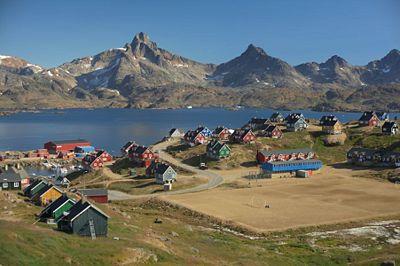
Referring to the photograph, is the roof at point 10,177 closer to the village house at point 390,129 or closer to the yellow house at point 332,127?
the yellow house at point 332,127

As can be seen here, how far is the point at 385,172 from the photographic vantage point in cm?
9512

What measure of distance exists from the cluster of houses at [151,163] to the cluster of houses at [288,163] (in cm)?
2005

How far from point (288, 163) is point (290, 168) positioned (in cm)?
109

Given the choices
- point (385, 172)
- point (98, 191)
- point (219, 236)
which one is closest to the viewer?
point (219, 236)

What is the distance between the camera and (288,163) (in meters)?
100

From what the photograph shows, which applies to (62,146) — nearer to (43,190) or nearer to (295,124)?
(295,124)

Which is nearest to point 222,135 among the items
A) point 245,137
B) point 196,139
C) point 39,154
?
point 196,139

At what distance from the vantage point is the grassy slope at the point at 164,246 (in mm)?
30703

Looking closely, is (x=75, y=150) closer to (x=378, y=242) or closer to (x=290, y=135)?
(x=290, y=135)

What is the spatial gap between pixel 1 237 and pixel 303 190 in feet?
200

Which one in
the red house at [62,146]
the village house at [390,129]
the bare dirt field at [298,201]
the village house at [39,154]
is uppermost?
the village house at [390,129]

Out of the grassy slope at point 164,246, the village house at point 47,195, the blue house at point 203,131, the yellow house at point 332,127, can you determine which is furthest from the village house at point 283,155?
the village house at point 47,195

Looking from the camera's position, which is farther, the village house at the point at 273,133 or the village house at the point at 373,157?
the village house at the point at 273,133

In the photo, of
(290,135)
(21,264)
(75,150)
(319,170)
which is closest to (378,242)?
(21,264)
